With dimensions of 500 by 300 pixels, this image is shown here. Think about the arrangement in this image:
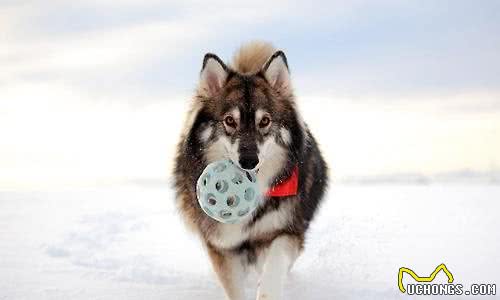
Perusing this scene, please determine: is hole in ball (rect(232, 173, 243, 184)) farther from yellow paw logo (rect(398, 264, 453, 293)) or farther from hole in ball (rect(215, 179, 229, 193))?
yellow paw logo (rect(398, 264, 453, 293))

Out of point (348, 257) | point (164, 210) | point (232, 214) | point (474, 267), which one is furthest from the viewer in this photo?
point (164, 210)

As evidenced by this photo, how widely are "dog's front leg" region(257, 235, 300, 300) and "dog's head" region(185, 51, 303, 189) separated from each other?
23.1 inches

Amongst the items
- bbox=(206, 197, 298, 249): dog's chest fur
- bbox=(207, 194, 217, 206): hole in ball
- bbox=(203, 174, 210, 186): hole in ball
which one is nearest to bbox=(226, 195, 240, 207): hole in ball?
bbox=(207, 194, 217, 206): hole in ball

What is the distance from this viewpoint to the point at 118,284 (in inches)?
235

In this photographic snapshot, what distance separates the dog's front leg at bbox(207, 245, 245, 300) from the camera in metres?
5.12

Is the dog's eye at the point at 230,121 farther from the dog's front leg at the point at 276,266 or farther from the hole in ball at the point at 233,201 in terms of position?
the dog's front leg at the point at 276,266

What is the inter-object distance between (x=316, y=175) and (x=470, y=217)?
4.53 metres

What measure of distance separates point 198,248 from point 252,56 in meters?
2.96

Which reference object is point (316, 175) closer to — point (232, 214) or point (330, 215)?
point (232, 214)

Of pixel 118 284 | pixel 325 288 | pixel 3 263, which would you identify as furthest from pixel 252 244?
pixel 3 263

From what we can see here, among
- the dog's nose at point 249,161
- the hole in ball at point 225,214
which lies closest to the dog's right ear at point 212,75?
the dog's nose at point 249,161

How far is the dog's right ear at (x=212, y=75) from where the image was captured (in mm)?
5133

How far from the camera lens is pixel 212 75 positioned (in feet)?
17.1

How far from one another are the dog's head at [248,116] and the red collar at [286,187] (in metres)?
0.11
